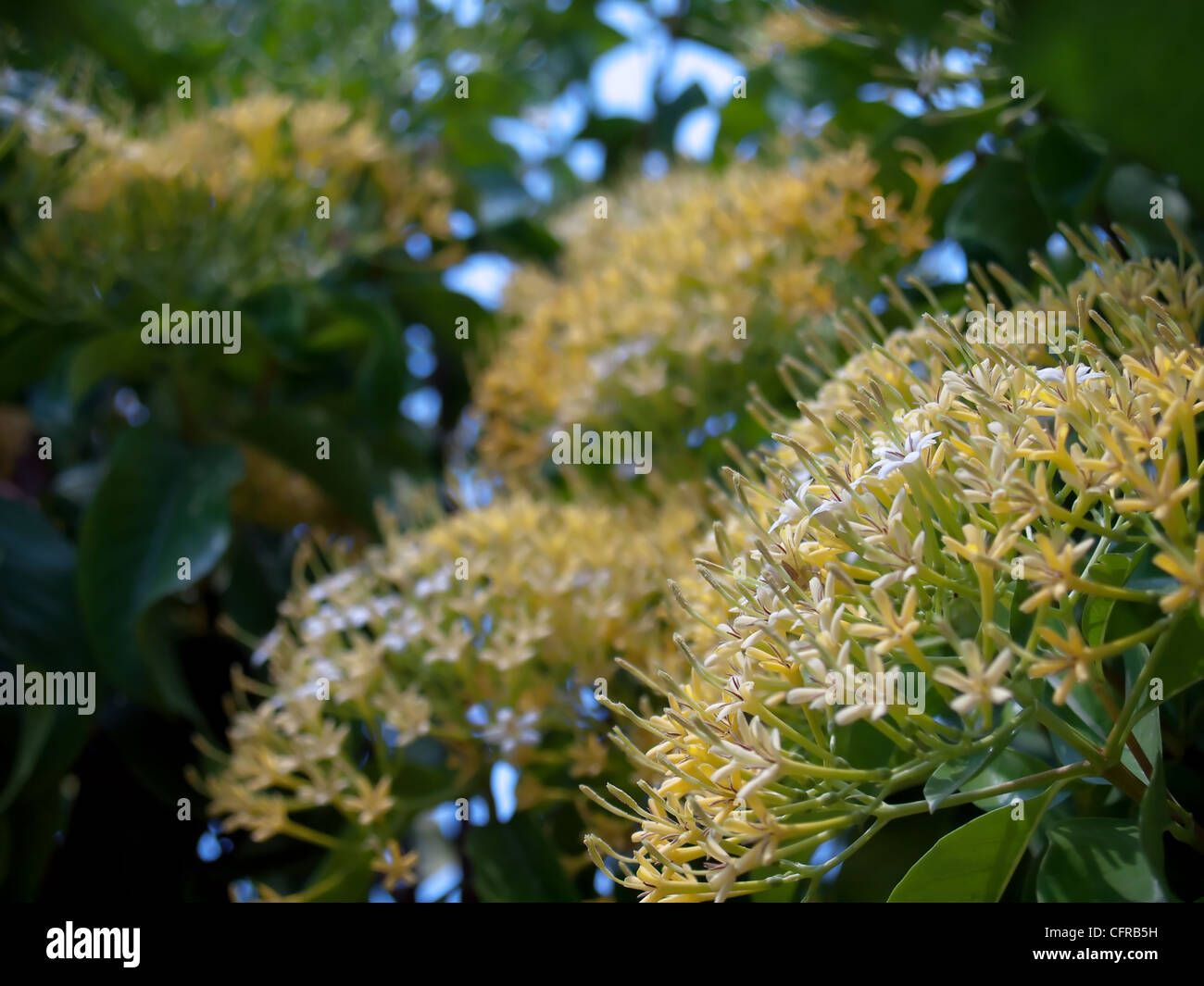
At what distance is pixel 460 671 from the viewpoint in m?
1.12

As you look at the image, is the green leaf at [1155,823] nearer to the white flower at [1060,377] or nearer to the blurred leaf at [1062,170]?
the white flower at [1060,377]

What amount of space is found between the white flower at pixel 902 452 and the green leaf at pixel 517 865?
602 mm

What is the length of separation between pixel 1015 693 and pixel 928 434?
0.55 ft

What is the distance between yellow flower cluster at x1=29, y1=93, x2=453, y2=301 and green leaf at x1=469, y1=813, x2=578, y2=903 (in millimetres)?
809

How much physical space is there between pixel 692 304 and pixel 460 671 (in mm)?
566

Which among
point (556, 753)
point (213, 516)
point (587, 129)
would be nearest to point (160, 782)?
point (213, 516)

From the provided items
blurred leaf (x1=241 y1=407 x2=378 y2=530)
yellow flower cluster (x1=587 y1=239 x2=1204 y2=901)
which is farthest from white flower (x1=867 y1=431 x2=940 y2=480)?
blurred leaf (x1=241 y1=407 x2=378 y2=530)

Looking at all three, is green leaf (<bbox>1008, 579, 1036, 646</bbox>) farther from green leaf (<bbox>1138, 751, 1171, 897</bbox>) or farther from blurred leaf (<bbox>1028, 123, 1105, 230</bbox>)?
blurred leaf (<bbox>1028, 123, 1105, 230</bbox>)

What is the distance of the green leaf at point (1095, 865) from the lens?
666mm

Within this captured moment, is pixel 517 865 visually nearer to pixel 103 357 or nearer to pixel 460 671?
pixel 460 671

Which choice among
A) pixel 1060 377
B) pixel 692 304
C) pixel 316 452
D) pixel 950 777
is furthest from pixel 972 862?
pixel 316 452
